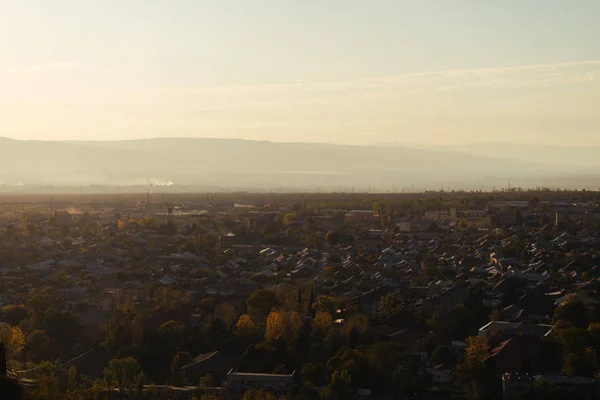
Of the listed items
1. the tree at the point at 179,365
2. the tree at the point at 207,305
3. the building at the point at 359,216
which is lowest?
the tree at the point at 179,365

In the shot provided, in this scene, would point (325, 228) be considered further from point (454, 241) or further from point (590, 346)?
point (590, 346)

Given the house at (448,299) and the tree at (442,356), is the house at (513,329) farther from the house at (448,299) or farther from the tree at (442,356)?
the house at (448,299)

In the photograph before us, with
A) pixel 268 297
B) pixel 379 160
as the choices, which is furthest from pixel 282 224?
pixel 379 160

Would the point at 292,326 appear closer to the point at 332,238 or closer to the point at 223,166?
the point at 332,238

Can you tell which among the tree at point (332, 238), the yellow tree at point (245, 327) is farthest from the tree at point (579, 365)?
the tree at point (332, 238)

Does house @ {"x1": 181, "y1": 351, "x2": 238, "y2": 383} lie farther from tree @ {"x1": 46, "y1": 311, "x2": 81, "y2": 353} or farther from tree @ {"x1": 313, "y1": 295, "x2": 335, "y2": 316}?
tree @ {"x1": 313, "y1": 295, "x2": 335, "y2": 316}

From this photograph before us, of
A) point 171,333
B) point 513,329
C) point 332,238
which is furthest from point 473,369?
point 332,238
